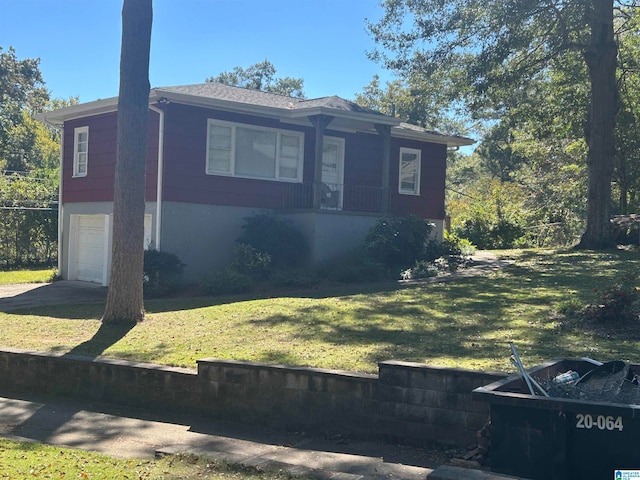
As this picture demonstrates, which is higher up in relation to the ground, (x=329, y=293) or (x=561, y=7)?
(x=561, y=7)

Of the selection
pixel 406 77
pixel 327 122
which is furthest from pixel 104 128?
pixel 406 77

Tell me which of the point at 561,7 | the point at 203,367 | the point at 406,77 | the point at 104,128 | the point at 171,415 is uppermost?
the point at 561,7

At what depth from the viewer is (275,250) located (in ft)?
57.6

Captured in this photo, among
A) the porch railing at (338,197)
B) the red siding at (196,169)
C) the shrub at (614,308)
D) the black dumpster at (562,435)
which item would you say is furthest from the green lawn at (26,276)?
the black dumpster at (562,435)

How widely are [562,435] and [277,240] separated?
13.7 metres

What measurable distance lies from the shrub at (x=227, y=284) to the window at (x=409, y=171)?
8.29 meters

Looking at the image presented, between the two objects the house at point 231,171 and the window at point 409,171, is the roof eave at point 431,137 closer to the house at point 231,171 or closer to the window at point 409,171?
the house at point 231,171

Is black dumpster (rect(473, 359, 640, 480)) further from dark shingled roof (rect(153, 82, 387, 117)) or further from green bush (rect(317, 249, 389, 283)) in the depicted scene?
dark shingled roof (rect(153, 82, 387, 117))

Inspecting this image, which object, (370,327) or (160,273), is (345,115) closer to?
(160,273)

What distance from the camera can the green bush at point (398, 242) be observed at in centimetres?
1767

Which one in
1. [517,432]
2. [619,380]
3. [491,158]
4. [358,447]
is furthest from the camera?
[491,158]

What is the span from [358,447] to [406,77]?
16546 mm

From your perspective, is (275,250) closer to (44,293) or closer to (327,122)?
(327,122)

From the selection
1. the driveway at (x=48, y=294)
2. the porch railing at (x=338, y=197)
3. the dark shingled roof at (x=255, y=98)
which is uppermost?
the dark shingled roof at (x=255, y=98)
